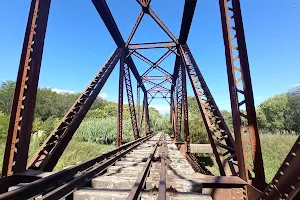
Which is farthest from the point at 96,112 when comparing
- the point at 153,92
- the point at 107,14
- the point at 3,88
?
the point at 107,14

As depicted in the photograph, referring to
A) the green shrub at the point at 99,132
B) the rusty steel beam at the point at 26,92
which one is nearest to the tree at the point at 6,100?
the green shrub at the point at 99,132

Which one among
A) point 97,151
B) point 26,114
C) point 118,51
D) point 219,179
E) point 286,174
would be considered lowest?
point 97,151

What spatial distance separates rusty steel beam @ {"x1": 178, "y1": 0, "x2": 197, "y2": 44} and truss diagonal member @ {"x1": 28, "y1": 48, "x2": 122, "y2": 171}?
3507mm

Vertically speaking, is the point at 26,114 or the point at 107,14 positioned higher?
the point at 107,14

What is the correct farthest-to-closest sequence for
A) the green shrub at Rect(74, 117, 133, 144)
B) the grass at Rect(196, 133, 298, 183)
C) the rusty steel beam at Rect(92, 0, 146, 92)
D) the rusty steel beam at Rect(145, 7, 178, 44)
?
the grass at Rect(196, 133, 298, 183)
the green shrub at Rect(74, 117, 133, 144)
the rusty steel beam at Rect(145, 7, 178, 44)
the rusty steel beam at Rect(92, 0, 146, 92)

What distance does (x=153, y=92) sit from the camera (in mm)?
22922

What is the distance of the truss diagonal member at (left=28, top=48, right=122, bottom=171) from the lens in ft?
9.71

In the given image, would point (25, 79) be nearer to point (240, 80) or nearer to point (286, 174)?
point (240, 80)

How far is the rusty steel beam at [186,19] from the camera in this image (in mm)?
5804

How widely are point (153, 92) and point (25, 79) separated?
20.3m

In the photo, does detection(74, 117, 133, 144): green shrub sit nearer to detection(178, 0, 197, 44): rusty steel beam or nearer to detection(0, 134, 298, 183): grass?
detection(0, 134, 298, 183): grass

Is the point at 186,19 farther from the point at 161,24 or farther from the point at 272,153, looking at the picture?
the point at 272,153

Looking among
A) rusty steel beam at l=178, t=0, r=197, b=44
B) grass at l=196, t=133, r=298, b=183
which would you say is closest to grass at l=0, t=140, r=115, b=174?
grass at l=196, t=133, r=298, b=183

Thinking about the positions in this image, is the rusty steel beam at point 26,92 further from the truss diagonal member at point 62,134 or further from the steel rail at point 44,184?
the steel rail at point 44,184
